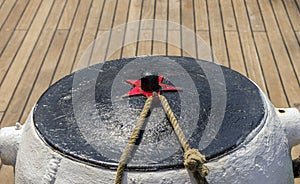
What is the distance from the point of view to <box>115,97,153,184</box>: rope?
5.47 ft

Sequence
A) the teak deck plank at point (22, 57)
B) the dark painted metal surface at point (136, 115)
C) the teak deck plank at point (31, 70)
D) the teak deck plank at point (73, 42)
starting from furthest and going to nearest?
the teak deck plank at point (73, 42)
the teak deck plank at point (22, 57)
the teak deck plank at point (31, 70)
the dark painted metal surface at point (136, 115)

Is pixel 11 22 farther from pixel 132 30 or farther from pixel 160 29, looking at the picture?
pixel 160 29

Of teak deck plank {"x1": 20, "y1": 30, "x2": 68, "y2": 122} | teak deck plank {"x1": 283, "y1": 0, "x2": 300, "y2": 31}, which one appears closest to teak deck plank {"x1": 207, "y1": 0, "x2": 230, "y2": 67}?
teak deck plank {"x1": 283, "y1": 0, "x2": 300, "y2": 31}

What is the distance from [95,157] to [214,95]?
0.57 m

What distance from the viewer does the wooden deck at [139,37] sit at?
418 centimetres

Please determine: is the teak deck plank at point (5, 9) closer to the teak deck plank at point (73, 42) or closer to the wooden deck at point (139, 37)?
the wooden deck at point (139, 37)

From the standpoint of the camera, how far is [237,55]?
4520mm

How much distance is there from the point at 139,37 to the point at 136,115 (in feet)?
9.83

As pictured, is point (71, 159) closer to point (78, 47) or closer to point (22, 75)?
point (22, 75)

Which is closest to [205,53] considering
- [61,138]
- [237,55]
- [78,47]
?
[237,55]

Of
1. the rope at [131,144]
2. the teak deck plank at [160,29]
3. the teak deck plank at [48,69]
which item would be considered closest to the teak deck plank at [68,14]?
the teak deck plank at [48,69]

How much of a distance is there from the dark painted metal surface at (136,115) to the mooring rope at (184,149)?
1.2 inches

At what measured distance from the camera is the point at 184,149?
67.6 inches

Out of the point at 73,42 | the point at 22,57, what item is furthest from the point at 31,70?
the point at 73,42
